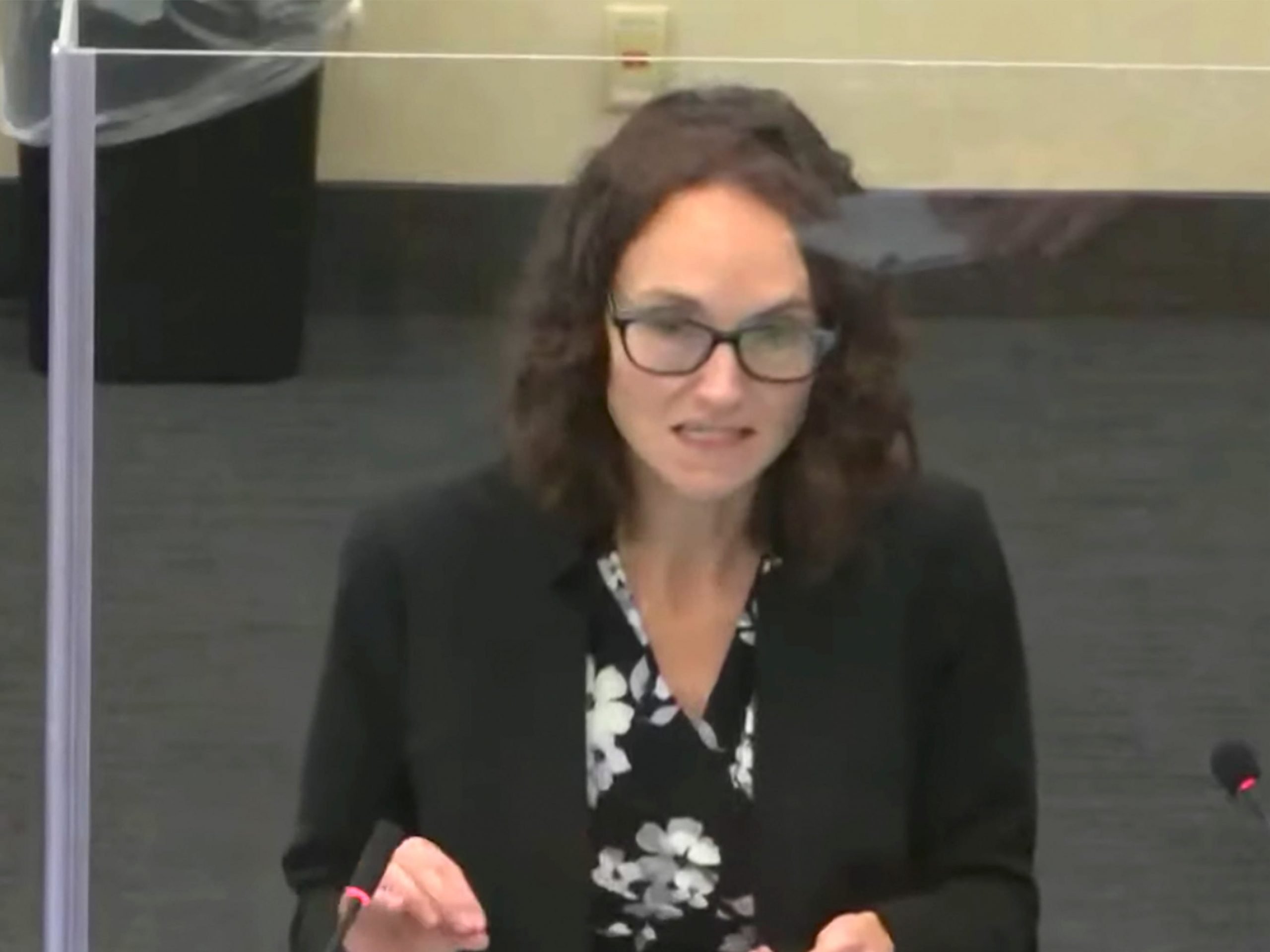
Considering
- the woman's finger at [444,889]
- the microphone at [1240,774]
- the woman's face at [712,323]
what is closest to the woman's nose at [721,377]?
the woman's face at [712,323]

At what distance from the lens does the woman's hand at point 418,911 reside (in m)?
1.02

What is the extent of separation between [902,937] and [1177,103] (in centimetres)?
50

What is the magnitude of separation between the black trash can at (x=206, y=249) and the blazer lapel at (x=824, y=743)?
39cm

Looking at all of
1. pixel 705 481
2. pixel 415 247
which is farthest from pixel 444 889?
pixel 415 247

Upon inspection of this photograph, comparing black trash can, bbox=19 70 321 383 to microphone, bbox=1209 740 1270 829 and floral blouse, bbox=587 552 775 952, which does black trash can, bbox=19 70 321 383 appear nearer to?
floral blouse, bbox=587 552 775 952

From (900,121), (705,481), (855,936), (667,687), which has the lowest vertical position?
(855,936)

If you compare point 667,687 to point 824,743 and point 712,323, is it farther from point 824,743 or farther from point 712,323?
point 712,323

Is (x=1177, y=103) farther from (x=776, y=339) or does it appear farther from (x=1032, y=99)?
(x=776, y=339)

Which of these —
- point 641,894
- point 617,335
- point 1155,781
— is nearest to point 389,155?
point 617,335

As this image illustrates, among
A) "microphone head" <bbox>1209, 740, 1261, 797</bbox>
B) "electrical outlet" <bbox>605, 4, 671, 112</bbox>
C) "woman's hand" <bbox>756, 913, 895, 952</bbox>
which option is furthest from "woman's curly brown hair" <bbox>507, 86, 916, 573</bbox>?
"electrical outlet" <bbox>605, 4, 671, 112</bbox>

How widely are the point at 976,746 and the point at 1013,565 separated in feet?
0.46

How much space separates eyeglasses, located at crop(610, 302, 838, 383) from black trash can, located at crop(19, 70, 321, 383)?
0.31 metres

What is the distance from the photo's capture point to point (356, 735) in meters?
1.09

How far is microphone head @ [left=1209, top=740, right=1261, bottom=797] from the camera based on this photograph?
1256 millimetres
